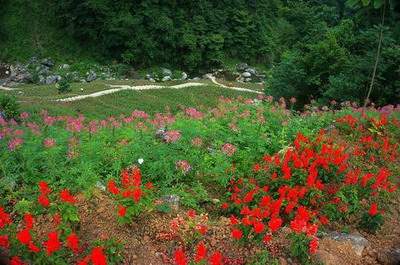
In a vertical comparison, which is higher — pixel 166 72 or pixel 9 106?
pixel 9 106

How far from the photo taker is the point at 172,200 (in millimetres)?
6996

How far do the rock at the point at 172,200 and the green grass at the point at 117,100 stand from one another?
56.0 ft

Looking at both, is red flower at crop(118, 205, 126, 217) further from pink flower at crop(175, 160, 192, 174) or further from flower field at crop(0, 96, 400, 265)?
pink flower at crop(175, 160, 192, 174)

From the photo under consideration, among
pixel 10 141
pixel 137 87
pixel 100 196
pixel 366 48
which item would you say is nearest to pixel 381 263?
pixel 100 196

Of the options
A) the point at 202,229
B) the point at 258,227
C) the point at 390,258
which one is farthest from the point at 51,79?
the point at 258,227

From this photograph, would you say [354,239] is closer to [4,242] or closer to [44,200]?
[44,200]

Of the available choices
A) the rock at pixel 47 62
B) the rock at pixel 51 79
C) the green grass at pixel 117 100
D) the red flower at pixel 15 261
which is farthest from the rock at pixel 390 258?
the rock at pixel 47 62

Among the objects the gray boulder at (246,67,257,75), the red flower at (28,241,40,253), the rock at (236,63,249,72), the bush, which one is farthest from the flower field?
the rock at (236,63,249,72)

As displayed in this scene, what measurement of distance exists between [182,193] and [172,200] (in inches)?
10.1

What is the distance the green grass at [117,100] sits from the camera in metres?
26.1

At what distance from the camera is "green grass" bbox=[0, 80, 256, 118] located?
2609 centimetres

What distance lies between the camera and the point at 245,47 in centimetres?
5266

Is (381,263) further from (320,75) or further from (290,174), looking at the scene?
(320,75)

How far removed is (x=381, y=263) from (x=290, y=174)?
1843 millimetres
